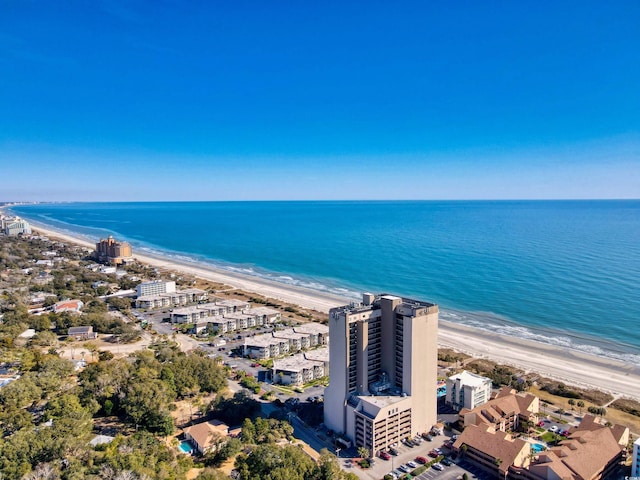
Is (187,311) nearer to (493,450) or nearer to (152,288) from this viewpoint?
(152,288)

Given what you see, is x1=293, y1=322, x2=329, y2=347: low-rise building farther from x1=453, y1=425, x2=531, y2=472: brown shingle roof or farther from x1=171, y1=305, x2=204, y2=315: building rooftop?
x1=453, y1=425, x2=531, y2=472: brown shingle roof

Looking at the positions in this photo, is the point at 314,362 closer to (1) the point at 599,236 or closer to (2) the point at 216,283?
(2) the point at 216,283

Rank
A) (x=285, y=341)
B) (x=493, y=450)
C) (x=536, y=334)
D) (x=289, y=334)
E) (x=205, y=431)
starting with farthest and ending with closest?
1. (x=536, y=334)
2. (x=289, y=334)
3. (x=285, y=341)
4. (x=205, y=431)
5. (x=493, y=450)

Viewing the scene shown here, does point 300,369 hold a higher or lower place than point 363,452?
higher

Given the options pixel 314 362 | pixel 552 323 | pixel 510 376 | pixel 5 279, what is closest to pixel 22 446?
pixel 314 362

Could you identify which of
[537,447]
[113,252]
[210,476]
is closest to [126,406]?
[210,476]

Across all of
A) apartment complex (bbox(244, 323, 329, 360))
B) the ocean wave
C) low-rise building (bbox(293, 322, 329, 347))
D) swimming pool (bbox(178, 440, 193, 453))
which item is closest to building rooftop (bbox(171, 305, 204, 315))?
apartment complex (bbox(244, 323, 329, 360))
